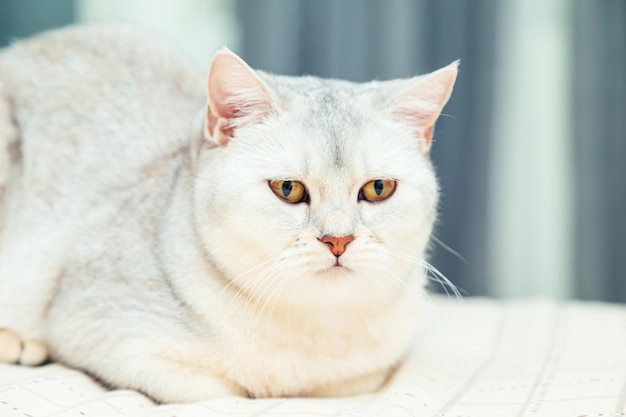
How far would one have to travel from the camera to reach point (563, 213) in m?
3.00

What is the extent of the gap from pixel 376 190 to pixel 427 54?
1631 mm

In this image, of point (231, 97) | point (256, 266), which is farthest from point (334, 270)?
point (231, 97)

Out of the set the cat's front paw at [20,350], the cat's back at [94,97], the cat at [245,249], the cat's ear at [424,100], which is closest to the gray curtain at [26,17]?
the cat's back at [94,97]

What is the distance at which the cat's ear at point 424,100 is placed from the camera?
141 centimetres

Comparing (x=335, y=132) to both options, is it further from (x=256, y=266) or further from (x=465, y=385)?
(x=465, y=385)

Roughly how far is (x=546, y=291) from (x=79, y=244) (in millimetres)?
2080

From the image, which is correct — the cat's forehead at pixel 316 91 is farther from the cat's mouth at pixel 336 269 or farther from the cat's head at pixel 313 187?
the cat's mouth at pixel 336 269

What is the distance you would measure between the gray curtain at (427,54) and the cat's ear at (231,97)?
4.87 feet

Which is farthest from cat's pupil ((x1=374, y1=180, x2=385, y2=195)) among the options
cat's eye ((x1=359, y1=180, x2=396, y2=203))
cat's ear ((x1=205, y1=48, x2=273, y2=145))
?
cat's ear ((x1=205, y1=48, x2=273, y2=145))

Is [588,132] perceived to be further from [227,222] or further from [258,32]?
[227,222]

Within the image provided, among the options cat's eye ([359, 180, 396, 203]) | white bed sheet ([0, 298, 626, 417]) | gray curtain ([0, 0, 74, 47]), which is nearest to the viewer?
white bed sheet ([0, 298, 626, 417])

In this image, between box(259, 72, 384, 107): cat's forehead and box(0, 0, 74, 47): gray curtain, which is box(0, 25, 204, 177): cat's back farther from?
box(0, 0, 74, 47): gray curtain

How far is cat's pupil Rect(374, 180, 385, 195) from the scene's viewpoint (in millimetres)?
1341

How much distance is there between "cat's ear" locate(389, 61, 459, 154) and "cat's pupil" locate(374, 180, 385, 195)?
0.17 meters
